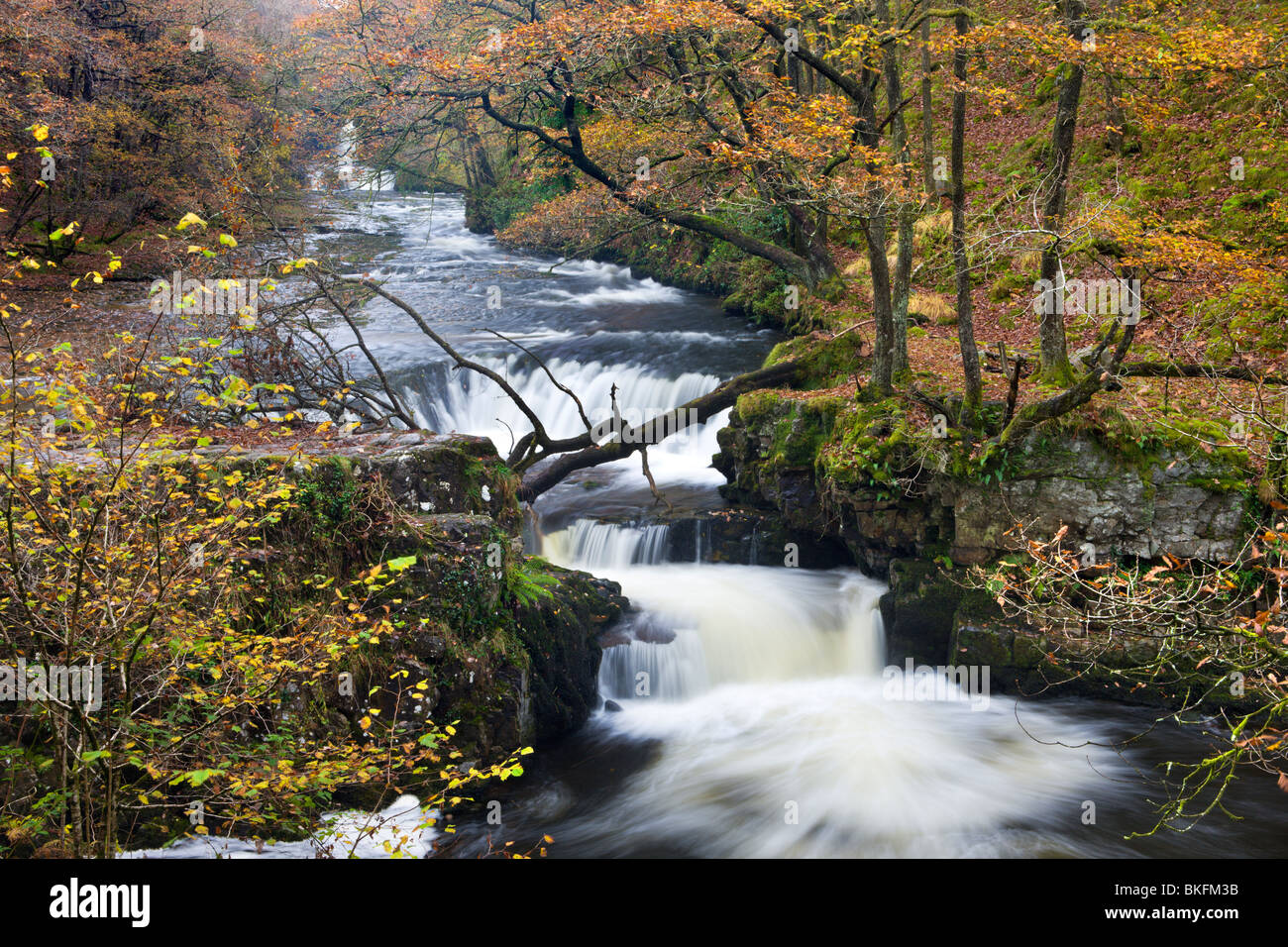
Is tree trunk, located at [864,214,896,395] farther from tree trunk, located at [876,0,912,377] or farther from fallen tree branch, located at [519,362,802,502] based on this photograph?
fallen tree branch, located at [519,362,802,502]

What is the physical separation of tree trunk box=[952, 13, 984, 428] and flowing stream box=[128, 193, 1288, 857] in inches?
108

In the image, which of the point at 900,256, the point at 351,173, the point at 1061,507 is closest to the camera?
the point at 1061,507

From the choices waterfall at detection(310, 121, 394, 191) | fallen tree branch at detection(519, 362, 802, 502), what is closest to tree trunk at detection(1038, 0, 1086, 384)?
fallen tree branch at detection(519, 362, 802, 502)

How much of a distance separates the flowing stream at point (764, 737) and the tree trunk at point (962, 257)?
2732 millimetres

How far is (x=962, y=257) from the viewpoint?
8883 mm

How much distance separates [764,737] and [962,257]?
5.44m

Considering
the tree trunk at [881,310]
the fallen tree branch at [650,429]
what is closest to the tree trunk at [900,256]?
the tree trunk at [881,310]

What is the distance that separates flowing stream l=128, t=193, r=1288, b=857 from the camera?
7375 mm

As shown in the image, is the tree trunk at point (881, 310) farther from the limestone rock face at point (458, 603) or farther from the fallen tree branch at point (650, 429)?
the limestone rock face at point (458, 603)

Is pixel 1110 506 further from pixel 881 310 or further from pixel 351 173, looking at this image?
pixel 351 173

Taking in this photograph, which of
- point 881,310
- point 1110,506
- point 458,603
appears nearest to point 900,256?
point 881,310
